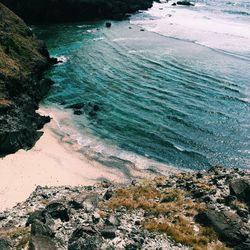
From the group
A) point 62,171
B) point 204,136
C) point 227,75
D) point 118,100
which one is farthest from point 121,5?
point 62,171

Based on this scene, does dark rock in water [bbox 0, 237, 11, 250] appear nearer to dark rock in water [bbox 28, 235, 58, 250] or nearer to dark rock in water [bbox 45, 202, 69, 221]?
dark rock in water [bbox 28, 235, 58, 250]

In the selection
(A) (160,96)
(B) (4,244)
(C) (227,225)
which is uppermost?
(B) (4,244)

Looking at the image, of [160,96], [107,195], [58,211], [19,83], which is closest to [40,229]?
[58,211]

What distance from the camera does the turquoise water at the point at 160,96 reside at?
54.6 meters

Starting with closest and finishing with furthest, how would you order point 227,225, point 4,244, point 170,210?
point 4,244 < point 227,225 < point 170,210

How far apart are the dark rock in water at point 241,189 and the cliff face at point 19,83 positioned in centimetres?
2661

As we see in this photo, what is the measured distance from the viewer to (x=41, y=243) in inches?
1072

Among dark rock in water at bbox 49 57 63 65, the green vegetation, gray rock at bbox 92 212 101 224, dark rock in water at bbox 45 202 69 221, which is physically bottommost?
dark rock in water at bbox 49 57 63 65

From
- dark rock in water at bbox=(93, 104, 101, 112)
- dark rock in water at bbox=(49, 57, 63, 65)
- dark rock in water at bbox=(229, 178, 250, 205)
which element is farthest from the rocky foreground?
dark rock in water at bbox=(49, 57, 63, 65)

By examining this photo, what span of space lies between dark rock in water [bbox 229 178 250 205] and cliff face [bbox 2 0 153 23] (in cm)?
10028

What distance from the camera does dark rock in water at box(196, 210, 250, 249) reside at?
30438 millimetres

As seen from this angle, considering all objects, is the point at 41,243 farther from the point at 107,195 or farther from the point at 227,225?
the point at 227,225

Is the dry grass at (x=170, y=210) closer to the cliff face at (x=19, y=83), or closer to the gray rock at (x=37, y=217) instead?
the gray rock at (x=37, y=217)

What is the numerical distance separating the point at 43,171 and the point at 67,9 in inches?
3716
